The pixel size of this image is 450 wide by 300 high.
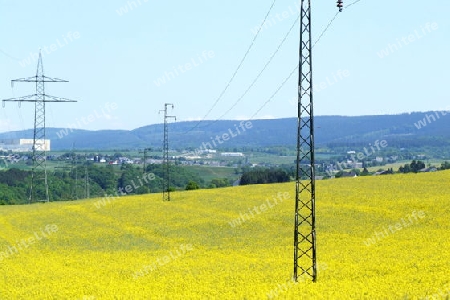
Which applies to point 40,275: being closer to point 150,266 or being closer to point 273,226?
point 150,266

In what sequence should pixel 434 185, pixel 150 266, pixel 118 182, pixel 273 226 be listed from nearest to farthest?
pixel 150 266 < pixel 273 226 < pixel 434 185 < pixel 118 182

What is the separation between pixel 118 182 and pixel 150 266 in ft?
481

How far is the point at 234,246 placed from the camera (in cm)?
5066

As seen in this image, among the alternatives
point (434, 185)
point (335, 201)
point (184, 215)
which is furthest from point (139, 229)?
point (434, 185)

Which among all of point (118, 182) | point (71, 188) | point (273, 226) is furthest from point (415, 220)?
point (118, 182)

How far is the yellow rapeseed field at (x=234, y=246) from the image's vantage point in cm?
3142

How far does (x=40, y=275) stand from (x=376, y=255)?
61.5 ft

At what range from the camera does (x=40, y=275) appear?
131 ft

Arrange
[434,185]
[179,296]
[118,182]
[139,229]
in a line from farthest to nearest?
1. [118,182]
2. [434,185]
3. [139,229]
4. [179,296]

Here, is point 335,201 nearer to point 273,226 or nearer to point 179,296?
point 273,226

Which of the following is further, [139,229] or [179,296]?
[139,229]

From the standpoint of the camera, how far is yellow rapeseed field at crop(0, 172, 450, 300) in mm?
31422

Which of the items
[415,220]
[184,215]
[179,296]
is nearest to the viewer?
[179,296]

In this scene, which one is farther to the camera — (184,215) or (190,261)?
(184,215)
